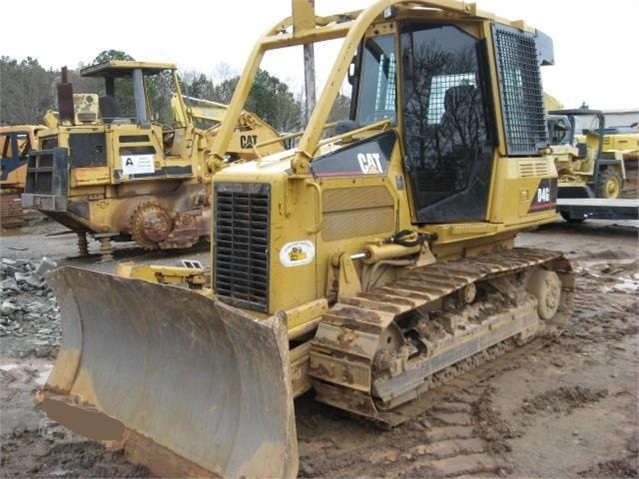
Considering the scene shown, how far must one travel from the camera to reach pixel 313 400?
185 inches

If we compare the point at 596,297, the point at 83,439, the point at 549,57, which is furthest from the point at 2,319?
the point at 596,297

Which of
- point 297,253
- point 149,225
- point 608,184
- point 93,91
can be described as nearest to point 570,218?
point 608,184

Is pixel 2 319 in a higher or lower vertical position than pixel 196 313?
lower

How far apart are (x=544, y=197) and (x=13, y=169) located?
1582 cm

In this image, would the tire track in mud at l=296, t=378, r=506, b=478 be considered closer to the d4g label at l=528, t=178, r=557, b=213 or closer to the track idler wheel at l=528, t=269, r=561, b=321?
the track idler wheel at l=528, t=269, r=561, b=321

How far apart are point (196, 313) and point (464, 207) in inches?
100

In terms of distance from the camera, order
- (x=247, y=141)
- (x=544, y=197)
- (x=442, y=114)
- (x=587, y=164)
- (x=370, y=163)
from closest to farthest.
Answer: (x=370, y=163)
(x=442, y=114)
(x=544, y=197)
(x=247, y=141)
(x=587, y=164)

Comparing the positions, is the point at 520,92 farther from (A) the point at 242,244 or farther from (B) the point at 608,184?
(B) the point at 608,184

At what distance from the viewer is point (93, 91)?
93.2 ft

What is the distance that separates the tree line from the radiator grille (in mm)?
22504

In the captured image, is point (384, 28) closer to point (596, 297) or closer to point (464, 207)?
point (464, 207)

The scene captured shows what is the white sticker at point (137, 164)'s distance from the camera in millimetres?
10992

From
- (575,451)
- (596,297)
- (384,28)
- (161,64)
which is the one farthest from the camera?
(161,64)

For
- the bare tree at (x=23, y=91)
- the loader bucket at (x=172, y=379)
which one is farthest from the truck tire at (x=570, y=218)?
the bare tree at (x=23, y=91)
